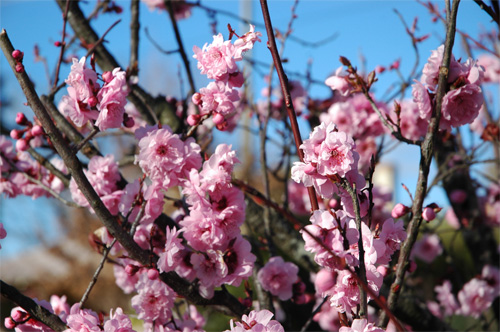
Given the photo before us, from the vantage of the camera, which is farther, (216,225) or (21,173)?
(21,173)

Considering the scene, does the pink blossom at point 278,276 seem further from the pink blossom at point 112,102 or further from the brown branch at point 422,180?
the pink blossom at point 112,102

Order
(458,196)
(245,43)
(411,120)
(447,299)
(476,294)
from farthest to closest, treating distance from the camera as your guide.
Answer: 1. (458,196)
2. (447,299)
3. (476,294)
4. (411,120)
5. (245,43)

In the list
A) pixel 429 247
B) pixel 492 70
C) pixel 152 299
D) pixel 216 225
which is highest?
pixel 492 70

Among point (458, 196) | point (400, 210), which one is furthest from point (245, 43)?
point (458, 196)

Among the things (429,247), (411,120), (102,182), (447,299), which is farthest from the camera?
(429,247)

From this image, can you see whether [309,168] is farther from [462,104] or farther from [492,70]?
[492,70]

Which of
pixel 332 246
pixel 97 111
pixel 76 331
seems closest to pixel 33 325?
pixel 76 331

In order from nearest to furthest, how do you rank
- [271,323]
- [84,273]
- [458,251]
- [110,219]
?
[271,323], [110,219], [458,251], [84,273]

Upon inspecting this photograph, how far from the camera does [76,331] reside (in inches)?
43.8

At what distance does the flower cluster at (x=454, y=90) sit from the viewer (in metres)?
1.22

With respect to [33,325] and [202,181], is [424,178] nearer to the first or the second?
[202,181]

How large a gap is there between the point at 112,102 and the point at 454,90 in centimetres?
90

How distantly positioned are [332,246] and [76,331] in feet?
2.11

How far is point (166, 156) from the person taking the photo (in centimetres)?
125
